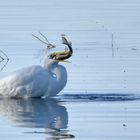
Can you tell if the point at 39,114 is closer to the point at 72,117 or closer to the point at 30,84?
the point at 72,117

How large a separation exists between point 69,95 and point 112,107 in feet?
4.12

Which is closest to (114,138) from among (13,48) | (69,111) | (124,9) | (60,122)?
(60,122)

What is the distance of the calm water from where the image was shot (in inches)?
498

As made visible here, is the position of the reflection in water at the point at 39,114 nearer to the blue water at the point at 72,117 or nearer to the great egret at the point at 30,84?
the blue water at the point at 72,117

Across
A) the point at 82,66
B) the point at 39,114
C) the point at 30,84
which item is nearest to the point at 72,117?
the point at 39,114

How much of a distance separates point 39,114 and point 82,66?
12.4 ft

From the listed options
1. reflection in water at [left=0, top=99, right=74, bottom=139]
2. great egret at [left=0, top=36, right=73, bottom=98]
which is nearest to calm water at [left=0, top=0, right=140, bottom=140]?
reflection in water at [left=0, top=99, right=74, bottom=139]

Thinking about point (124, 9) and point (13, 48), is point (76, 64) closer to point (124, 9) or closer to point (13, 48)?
point (13, 48)

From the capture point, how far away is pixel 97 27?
2253cm

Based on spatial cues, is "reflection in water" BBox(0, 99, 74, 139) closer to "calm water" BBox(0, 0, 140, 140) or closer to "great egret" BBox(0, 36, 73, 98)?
"calm water" BBox(0, 0, 140, 140)

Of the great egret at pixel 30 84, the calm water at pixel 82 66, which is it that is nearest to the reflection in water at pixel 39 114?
the calm water at pixel 82 66

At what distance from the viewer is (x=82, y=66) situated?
57.5 ft

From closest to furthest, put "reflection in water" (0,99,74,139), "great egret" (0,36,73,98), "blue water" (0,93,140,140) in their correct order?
"blue water" (0,93,140,140) → "reflection in water" (0,99,74,139) → "great egret" (0,36,73,98)

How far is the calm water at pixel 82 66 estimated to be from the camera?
1264 centimetres
